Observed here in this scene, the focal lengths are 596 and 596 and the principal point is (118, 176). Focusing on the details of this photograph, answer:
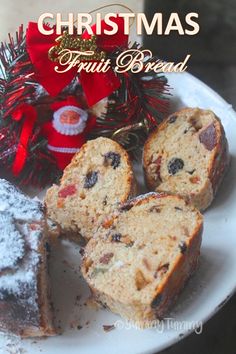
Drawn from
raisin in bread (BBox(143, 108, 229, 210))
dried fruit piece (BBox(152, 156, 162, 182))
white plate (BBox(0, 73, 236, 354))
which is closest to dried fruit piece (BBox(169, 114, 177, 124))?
raisin in bread (BBox(143, 108, 229, 210))

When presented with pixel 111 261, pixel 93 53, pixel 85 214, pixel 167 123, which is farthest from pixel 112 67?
pixel 111 261

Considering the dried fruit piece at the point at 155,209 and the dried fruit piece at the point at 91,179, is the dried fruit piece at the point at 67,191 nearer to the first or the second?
the dried fruit piece at the point at 91,179

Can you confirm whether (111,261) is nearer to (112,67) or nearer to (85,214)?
(85,214)

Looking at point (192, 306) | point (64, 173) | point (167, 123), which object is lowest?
point (192, 306)

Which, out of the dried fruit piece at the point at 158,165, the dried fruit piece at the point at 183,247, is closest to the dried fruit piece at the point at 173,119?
the dried fruit piece at the point at 158,165

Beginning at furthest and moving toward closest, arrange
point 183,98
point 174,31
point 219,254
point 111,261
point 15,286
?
point 174,31 → point 183,98 → point 219,254 → point 111,261 → point 15,286

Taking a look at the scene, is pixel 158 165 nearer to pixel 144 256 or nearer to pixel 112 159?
pixel 112 159
